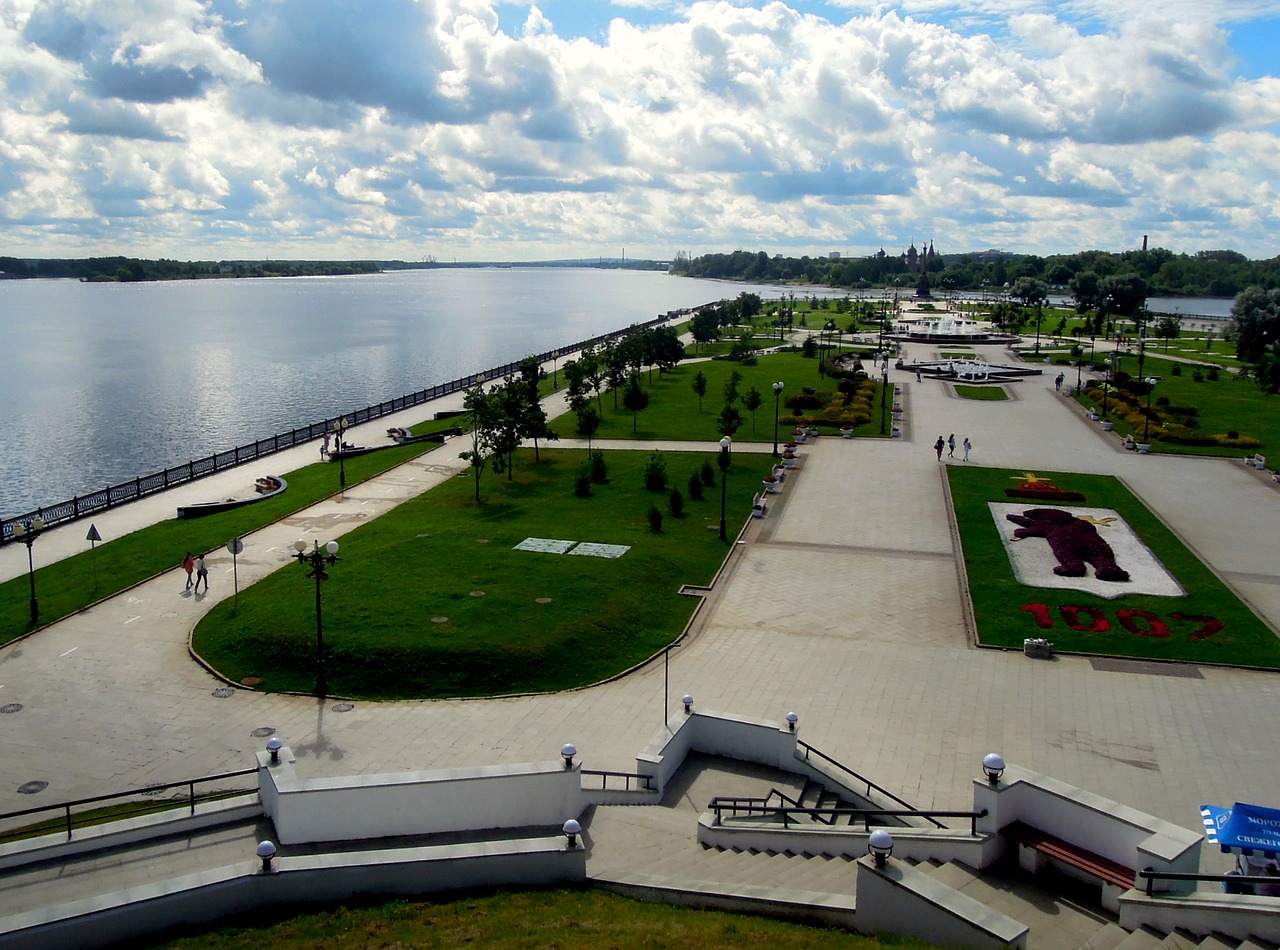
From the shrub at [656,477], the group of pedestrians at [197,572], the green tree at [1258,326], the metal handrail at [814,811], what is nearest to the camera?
the metal handrail at [814,811]

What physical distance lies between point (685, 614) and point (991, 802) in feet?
41.6

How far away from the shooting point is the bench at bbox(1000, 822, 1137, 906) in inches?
389

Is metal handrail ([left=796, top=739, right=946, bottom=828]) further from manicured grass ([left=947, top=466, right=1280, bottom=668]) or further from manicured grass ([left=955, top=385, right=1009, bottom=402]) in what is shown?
manicured grass ([left=955, top=385, right=1009, bottom=402])

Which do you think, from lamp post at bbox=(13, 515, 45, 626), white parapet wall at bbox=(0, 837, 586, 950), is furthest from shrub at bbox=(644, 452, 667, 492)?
white parapet wall at bbox=(0, 837, 586, 950)

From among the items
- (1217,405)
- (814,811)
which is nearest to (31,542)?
(814,811)

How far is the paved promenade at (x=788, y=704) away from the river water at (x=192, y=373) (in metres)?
28.6

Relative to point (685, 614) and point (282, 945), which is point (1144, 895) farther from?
point (685, 614)

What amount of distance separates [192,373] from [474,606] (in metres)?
79.4

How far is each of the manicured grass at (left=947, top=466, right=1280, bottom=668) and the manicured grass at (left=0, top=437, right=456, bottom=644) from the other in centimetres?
2261

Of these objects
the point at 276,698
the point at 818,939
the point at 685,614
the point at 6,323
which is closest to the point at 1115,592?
the point at 685,614

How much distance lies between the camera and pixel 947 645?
21.2 metres

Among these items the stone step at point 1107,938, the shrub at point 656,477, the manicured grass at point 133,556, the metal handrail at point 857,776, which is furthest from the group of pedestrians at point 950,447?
the stone step at point 1107,938

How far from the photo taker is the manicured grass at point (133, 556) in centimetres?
2369

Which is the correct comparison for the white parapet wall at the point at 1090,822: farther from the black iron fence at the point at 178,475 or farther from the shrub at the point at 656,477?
the black iron fence at the point at 178,475
